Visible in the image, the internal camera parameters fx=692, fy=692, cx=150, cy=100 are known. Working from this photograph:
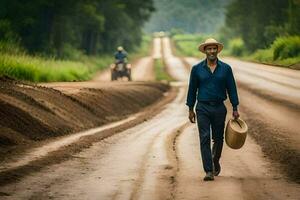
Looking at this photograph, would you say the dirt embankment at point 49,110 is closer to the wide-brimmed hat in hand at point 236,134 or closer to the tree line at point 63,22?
the wide-brimmed hat in hand at point 236,134

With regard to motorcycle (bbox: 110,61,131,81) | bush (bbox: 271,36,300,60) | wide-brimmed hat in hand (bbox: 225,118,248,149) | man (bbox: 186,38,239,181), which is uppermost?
man (bbox: 186,38,239,181)

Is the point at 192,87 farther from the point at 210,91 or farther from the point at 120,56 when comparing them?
the point at 120,56

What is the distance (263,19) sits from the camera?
7512cm

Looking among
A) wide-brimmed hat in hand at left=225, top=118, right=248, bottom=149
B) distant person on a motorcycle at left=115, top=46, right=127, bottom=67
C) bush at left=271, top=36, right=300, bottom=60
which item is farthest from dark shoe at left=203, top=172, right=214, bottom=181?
bush at left=271, top=36, right=300, bottom=60

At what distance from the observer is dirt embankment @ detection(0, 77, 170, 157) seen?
14.4m

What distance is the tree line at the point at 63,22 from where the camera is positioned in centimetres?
4475

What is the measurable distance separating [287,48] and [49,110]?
31.3m

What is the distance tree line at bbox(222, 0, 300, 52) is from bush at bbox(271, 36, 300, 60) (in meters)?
7.18

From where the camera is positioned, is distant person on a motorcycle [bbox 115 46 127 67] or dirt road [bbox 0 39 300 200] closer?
dirt road [bbox 0 39 300 200]

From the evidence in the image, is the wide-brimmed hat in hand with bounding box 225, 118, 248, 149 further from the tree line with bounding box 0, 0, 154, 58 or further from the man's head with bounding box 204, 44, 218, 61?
the tree line with bounding box 0, 0, 154, 58

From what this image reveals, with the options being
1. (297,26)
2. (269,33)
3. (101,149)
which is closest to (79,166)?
(101,149)

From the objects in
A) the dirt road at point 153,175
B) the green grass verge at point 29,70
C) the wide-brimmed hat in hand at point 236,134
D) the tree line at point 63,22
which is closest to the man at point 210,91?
the wide-brimmed hat in hand at point 236,134

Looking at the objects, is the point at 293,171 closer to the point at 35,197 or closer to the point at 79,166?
the point at 79,166

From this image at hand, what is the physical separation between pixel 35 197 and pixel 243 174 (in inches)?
135
